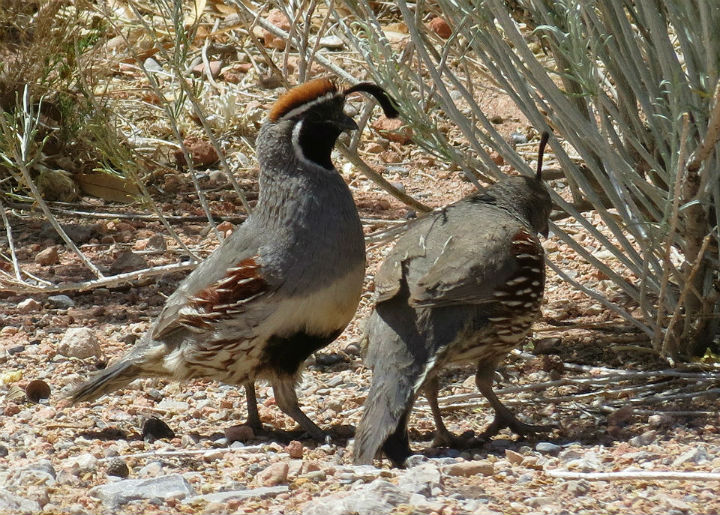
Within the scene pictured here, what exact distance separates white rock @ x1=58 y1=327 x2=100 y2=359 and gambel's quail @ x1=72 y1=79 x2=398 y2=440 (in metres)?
0.67

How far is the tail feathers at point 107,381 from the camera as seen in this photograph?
15.6 ft

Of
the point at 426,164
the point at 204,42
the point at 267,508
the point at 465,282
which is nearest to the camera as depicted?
the point at 267,508

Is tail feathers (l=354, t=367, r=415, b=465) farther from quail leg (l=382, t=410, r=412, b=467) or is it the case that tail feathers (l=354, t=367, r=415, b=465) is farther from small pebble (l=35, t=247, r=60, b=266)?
small pebble (l=35, t=247, r=60, b=266)

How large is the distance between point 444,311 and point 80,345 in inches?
77.8

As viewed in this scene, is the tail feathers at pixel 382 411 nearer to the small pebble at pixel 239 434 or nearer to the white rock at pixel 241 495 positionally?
the white rock at pixel 241 495

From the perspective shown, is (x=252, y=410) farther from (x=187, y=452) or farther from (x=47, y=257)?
(x=47, y=257)

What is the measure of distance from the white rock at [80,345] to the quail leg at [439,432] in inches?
70.6

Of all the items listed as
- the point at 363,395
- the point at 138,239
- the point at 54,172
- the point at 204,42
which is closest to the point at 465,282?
the point at 363,395

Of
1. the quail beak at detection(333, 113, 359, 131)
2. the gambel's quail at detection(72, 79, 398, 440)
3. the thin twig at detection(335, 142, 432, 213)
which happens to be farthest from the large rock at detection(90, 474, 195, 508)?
the thin twig at detection(335, 142, 432, 213)

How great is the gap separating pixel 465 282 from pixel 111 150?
6.45 feet

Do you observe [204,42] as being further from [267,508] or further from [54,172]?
[267,508]

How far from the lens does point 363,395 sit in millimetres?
5172

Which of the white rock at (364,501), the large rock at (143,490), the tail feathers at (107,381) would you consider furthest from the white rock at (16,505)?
the tail feathers at (107,381)

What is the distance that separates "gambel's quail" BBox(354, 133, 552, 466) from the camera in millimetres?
4223
